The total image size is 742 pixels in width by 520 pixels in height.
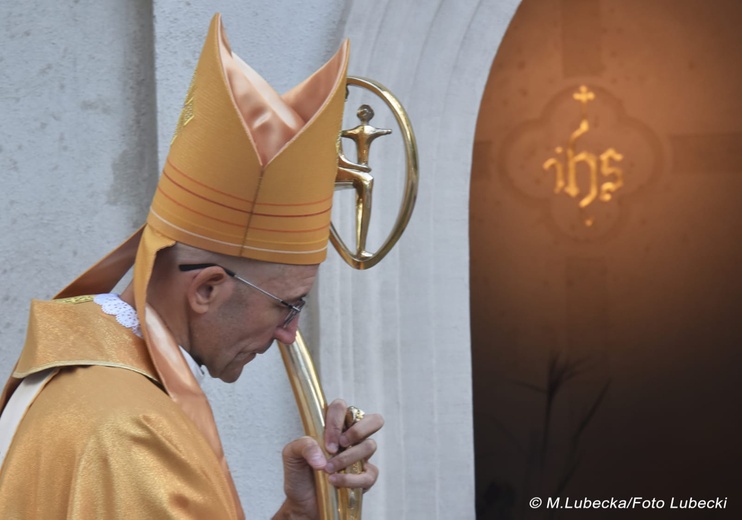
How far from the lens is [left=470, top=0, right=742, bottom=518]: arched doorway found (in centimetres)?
430

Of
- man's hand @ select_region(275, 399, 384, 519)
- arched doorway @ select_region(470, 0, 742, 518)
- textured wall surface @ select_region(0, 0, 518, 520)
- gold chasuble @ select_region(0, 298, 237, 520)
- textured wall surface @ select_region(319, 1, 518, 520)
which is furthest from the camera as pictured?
arched doorway @ select_region(470, 0, 742, 518)

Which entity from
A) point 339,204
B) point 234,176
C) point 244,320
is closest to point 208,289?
point 244,320

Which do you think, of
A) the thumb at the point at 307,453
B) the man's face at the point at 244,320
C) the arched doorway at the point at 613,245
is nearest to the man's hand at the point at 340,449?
the thumb at the point at 307,453

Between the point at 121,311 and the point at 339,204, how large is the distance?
1324 millimetres

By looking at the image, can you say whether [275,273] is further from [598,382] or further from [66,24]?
[598,382]

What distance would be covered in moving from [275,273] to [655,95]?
298 cm

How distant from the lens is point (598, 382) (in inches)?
171

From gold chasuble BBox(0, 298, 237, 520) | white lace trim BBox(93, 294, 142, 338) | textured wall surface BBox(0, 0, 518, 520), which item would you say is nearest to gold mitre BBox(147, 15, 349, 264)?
white lace trim BBox(93, 294, 142, 338)

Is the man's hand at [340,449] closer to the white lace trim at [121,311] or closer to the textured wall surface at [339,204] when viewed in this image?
the white lace trim at [121,311]

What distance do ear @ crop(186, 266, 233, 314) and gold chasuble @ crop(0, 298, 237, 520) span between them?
0.47 ft

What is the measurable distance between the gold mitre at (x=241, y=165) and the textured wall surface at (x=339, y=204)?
1198mm

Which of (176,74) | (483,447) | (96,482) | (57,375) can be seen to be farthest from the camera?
(483,447)

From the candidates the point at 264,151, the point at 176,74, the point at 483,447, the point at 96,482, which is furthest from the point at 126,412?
the point at 483,447

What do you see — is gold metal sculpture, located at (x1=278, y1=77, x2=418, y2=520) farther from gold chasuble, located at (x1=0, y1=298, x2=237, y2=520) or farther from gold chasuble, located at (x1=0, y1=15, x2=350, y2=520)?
gold chasuble, located at (x1=0, y1=298, x2=237, y2=520)
